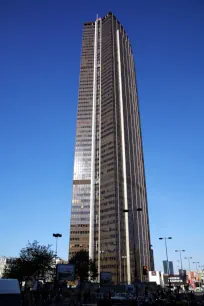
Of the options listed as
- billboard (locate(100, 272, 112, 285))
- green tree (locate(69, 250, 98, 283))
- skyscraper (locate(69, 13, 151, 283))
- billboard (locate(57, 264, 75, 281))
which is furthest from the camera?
skyscraper (locate(69, 13, 151, 283))

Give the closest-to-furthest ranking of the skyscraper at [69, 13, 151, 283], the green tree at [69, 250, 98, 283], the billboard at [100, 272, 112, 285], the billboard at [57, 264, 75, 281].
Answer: the billboard at [57, 264, 75, 281] → the billboard at [100, 272, 112, 285] → the green tree at [69, 250, 98, 283] → the skyscraper at [69, 13, 151, 283]

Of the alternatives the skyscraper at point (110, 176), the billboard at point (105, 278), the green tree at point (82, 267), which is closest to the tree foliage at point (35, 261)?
the billboard at point (105, 278)

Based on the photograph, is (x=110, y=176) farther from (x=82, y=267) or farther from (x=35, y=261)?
(x=35, y=261)

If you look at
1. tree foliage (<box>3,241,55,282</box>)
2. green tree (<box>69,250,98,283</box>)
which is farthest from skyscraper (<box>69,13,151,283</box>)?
tree foliage (<box>3,241,55,282</box>)

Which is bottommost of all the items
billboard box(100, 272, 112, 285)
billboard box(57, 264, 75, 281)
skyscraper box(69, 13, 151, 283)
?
billboard box(100, 272, 112, 285)

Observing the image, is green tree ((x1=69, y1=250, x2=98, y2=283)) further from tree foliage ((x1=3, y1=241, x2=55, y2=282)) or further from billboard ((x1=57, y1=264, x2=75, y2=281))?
billboard ((x1=57, y1=264, x2=75, y2=281))

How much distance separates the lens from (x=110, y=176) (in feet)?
526

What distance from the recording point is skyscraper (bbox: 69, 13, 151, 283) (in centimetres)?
14588

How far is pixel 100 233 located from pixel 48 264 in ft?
275

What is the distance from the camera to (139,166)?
189 meters

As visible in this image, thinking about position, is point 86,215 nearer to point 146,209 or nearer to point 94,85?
point 146,209

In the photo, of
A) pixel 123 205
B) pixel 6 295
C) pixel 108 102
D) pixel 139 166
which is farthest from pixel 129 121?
pixel 6 295

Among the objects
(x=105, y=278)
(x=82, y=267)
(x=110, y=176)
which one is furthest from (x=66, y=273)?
(x=110, y=176)

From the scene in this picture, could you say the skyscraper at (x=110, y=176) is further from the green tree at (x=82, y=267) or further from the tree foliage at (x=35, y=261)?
the tree foliage at (x=35, y=261)
